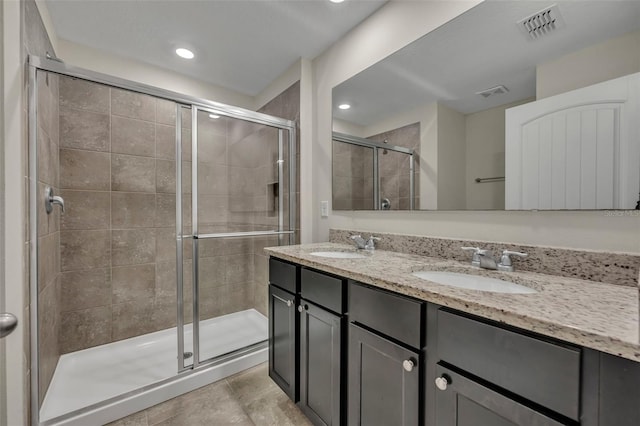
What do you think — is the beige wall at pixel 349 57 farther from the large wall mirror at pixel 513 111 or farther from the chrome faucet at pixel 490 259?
the chrome faucet at pixel 490 259

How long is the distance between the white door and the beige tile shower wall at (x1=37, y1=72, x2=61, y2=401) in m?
2.28

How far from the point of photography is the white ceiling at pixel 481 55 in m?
0.95

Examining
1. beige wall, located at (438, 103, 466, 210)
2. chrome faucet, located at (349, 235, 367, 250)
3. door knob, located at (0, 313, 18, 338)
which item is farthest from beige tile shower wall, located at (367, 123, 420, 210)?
door knob, located at (0, 313, 18, 338)

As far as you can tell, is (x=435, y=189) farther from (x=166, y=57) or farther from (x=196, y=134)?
(x=166, y=57)

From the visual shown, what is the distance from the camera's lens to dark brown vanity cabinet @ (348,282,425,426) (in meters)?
0.85

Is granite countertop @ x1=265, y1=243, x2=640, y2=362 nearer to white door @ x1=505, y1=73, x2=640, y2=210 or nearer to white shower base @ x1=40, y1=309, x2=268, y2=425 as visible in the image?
white door @ x1=505, y1=73, x2=640, y2=210

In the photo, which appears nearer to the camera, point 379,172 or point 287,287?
point 287,287

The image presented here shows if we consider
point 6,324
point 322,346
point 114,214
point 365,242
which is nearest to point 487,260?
point 365,242

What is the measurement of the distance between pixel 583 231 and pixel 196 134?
2145mm

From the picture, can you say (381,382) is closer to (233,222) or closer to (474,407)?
(474,407)

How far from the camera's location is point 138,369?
1859mm

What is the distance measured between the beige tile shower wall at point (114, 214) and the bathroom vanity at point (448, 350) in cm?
147

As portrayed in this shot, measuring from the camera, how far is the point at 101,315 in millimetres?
2088

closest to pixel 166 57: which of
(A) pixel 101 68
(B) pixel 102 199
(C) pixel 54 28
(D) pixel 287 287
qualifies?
(A) pixel 101 68
